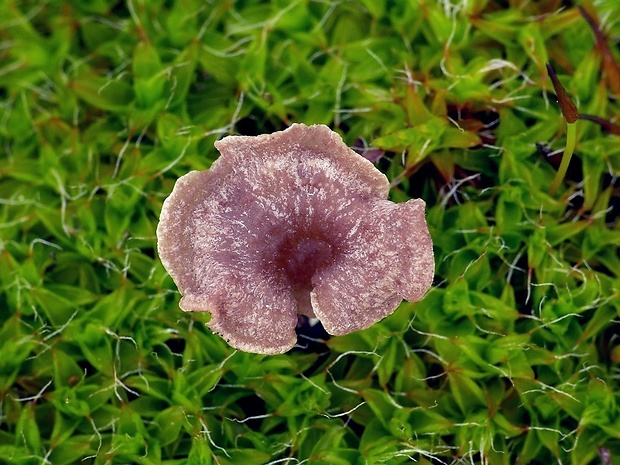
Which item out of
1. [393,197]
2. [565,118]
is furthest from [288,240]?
[565,118]

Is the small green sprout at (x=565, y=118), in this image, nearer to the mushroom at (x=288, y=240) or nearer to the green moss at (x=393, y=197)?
the green moss at (x=393, y=197)

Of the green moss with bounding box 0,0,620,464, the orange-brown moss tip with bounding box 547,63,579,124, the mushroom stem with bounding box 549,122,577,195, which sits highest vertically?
the orange-brown moss tip with bounding box 547,63,579,124

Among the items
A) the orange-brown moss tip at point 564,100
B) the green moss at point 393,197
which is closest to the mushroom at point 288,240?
the green moss at point 393,197

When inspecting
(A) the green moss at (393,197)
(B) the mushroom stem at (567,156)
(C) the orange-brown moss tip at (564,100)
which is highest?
(C) the orange-brown moss tip at (564,100)

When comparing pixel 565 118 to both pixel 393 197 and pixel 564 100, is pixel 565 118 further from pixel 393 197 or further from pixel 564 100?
pixel 393 197

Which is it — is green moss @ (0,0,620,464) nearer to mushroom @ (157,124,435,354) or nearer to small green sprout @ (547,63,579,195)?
small green sprout @ (547,63,579,195)

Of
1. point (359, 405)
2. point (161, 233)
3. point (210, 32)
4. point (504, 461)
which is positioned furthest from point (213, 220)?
point (504, 461)

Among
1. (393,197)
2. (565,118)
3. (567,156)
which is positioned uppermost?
(565,118)

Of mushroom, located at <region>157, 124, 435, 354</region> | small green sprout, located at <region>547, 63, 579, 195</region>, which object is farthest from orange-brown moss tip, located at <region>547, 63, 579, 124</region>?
mushroom, located at <region>157, 124, 435, 354</region>
